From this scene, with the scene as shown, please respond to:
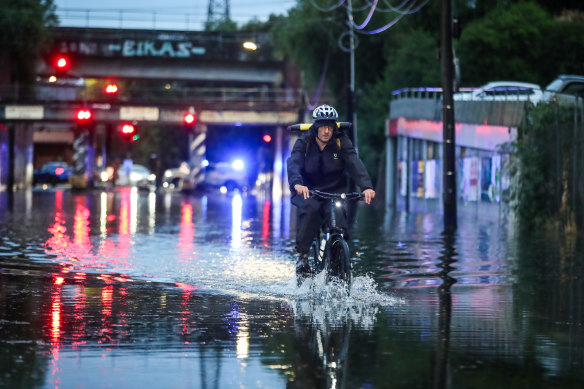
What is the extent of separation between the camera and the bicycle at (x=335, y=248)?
11664mm

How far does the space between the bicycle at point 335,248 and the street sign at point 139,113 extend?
200 feet

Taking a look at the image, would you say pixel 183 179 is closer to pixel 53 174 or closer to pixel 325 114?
pixel 53 174

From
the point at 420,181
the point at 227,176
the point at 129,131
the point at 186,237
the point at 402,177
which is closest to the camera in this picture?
the point at 186,237

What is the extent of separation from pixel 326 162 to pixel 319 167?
9 centimetres

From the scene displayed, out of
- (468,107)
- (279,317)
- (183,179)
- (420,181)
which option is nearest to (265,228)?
(468,107)

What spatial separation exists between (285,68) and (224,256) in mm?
60756

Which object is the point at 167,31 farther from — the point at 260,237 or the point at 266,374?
the point at 266,374

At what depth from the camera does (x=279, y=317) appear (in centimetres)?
1048

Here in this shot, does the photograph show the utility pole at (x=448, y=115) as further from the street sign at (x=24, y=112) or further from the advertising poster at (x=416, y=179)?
the street sign at (x=24, y=112)

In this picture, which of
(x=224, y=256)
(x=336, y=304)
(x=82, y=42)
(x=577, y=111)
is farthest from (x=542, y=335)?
(x=82, y=42)

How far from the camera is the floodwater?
760 centimetres

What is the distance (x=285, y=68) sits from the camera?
77.9 meters

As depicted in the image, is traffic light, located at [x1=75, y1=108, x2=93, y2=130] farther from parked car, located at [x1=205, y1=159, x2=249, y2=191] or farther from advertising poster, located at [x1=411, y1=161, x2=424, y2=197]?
advertising poster, located at [x1=411, y1=161, x2=424, y2=197]

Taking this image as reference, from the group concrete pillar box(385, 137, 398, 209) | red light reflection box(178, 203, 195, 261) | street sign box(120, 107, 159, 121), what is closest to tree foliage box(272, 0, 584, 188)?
concrete pillar box(385, 137, 398, 209)
